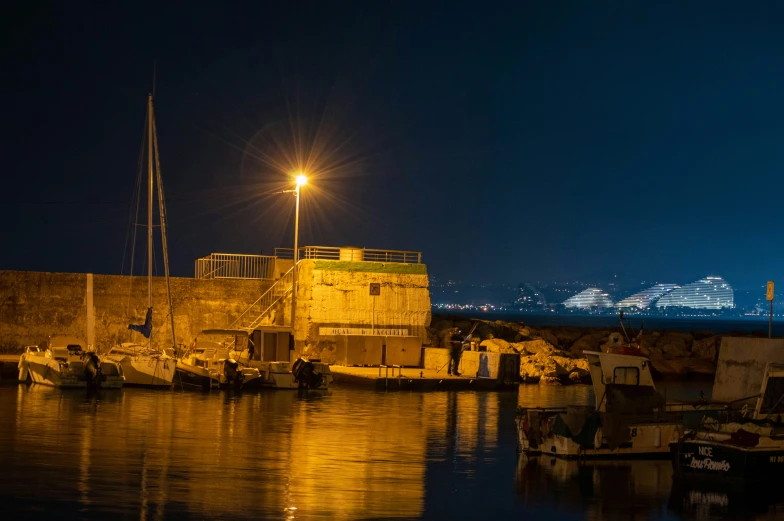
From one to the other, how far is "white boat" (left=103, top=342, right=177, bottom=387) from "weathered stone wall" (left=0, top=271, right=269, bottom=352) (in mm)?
5604

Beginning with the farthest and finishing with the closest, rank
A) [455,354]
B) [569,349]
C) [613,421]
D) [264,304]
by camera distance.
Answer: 1. [569,349]
2. [264,304]
3. [455,354]
4. [613,421]

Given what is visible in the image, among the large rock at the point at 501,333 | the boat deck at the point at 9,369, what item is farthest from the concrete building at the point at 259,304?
the large rock at the point at 501,333

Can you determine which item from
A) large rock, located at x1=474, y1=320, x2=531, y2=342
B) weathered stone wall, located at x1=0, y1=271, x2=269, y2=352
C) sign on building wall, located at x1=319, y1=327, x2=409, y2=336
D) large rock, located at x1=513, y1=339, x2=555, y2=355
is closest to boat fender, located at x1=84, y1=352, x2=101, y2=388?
weathered stone wall, located at x1=0, y1=271, x2=269, y2=352

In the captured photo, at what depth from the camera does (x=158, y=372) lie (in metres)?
35.5

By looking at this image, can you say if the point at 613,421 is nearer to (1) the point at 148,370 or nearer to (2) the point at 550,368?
(1) the point at 148,370

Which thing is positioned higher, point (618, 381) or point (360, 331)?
point (360, 331)

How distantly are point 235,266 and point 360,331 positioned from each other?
282 inches

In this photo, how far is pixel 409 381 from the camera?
37469mm

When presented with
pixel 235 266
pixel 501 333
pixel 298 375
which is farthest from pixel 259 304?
pixel 501 333

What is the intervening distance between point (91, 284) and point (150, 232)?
3772mm

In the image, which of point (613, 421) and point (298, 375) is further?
point (298, 375)

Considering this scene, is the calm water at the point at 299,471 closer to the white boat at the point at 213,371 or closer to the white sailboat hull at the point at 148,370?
the white sailboat hull at the point at 148,370

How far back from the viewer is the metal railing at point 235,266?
1820 inches

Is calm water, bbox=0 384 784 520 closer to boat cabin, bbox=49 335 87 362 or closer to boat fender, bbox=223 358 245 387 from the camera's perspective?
boat cabin, bbox=49 335 87 362
